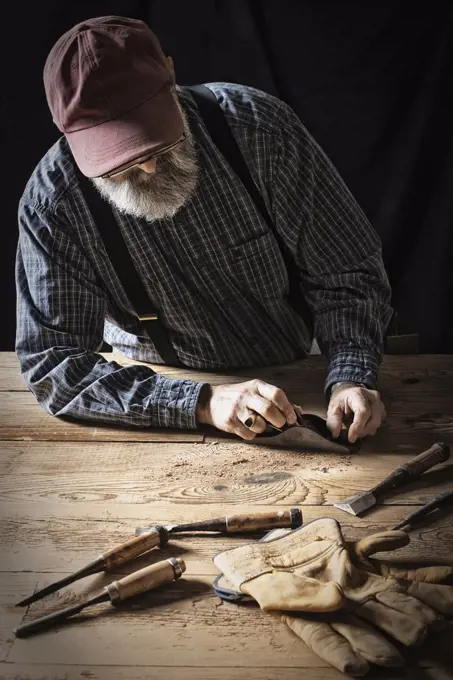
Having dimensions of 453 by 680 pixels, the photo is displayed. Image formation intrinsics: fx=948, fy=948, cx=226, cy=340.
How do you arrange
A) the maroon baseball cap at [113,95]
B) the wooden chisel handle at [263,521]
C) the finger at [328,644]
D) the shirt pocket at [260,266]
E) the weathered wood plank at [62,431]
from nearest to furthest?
the finger at [328,644], the wooden chisel handle at [263,521], the maroon baseball cap at [113,95], the weathered wood plank at [62,431], the shirt pocket at [260,266]

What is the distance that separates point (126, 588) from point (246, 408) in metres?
0.63

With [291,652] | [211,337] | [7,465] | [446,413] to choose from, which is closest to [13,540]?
[7,465]

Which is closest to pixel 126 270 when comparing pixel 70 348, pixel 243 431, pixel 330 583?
pixel 70 348

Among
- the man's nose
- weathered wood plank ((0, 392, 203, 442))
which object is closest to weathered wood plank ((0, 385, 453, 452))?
weathered wood plank ((0, 392, 203, 442))

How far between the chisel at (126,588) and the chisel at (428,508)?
439mm

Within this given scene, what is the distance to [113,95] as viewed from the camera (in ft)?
6.84

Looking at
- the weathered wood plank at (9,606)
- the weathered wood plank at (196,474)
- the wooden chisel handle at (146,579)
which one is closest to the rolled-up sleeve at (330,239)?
the weathered wood plank at (196,474)

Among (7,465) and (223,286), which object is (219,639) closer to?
(7,465)

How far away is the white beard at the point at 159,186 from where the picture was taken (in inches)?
87.1

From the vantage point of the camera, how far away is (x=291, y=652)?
4.83ft

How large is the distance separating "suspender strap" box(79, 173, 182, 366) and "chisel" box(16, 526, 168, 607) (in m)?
0.84

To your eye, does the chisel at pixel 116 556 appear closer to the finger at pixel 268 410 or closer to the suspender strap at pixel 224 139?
the finger at pixel 268 410

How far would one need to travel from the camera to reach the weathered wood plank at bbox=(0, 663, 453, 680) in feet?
4.66

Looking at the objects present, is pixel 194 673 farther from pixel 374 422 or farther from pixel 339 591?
pixel 374 422
